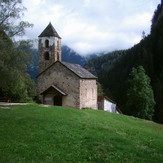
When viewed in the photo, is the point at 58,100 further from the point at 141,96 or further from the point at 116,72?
the point at 116,72

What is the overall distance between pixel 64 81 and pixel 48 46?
27.3 ft

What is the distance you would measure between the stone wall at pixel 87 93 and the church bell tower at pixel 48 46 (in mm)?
7171

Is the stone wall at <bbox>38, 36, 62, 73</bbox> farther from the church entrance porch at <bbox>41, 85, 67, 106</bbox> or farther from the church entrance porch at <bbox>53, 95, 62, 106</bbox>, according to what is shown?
the church entrance porch at <bbox>53, 95, 62, 106</bbox>

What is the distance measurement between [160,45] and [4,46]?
8520cm

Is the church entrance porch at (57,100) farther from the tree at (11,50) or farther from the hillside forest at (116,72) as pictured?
the tree at (11,50)

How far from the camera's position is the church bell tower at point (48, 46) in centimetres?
3822

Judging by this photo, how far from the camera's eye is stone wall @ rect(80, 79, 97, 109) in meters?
33.5

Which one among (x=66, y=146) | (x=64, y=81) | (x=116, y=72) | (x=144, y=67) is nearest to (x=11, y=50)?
(x=66, y=146)

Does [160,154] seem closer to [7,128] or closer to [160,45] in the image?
[7,128]

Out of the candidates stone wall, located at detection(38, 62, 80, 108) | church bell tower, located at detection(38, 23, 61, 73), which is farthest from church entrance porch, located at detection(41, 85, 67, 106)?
church bell tower, located at detection(38, 23, 61, 73)

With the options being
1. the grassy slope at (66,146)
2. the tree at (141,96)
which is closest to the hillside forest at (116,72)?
the tree at (141,96)

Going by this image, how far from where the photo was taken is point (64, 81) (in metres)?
33.3

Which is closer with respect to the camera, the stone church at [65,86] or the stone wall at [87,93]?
the stone church at [65,86]

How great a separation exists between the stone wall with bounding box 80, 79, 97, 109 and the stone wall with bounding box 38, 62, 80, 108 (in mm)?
975
